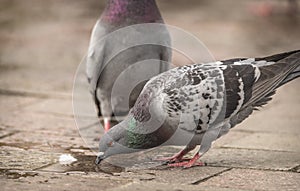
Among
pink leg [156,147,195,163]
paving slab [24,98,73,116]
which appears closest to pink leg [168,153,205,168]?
pink leg [156,147,195,163]

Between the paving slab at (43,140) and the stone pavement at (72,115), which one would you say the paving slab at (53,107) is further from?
the paving slab at (43,140)

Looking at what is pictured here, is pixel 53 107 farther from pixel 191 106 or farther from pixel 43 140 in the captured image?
pixel 191 106

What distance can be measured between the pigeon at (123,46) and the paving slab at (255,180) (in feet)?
6.44

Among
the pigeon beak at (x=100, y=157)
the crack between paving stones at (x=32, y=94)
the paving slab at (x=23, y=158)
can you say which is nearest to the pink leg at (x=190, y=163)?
the pigeon beak at (x=100, y=157)

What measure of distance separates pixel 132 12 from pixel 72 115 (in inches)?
58.9

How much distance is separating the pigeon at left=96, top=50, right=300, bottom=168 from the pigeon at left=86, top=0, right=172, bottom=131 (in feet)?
4.51

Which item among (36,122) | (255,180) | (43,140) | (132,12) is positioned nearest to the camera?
(255,180)

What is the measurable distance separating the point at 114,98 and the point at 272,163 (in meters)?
2.08

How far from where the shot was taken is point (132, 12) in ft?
25.2

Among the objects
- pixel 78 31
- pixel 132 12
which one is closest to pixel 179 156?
pixel 132 12

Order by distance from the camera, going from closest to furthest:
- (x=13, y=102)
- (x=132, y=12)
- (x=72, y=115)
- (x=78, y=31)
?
(x=132, y=12) → (x=72, y=115) → (x=13, y=102) → (x=78, y=31)

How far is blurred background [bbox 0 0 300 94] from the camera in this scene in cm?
1059

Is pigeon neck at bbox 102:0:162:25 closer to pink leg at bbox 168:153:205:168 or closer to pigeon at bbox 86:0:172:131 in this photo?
pigeon at bbox 86:0:172:131

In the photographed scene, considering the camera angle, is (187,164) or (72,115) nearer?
(187,164)
